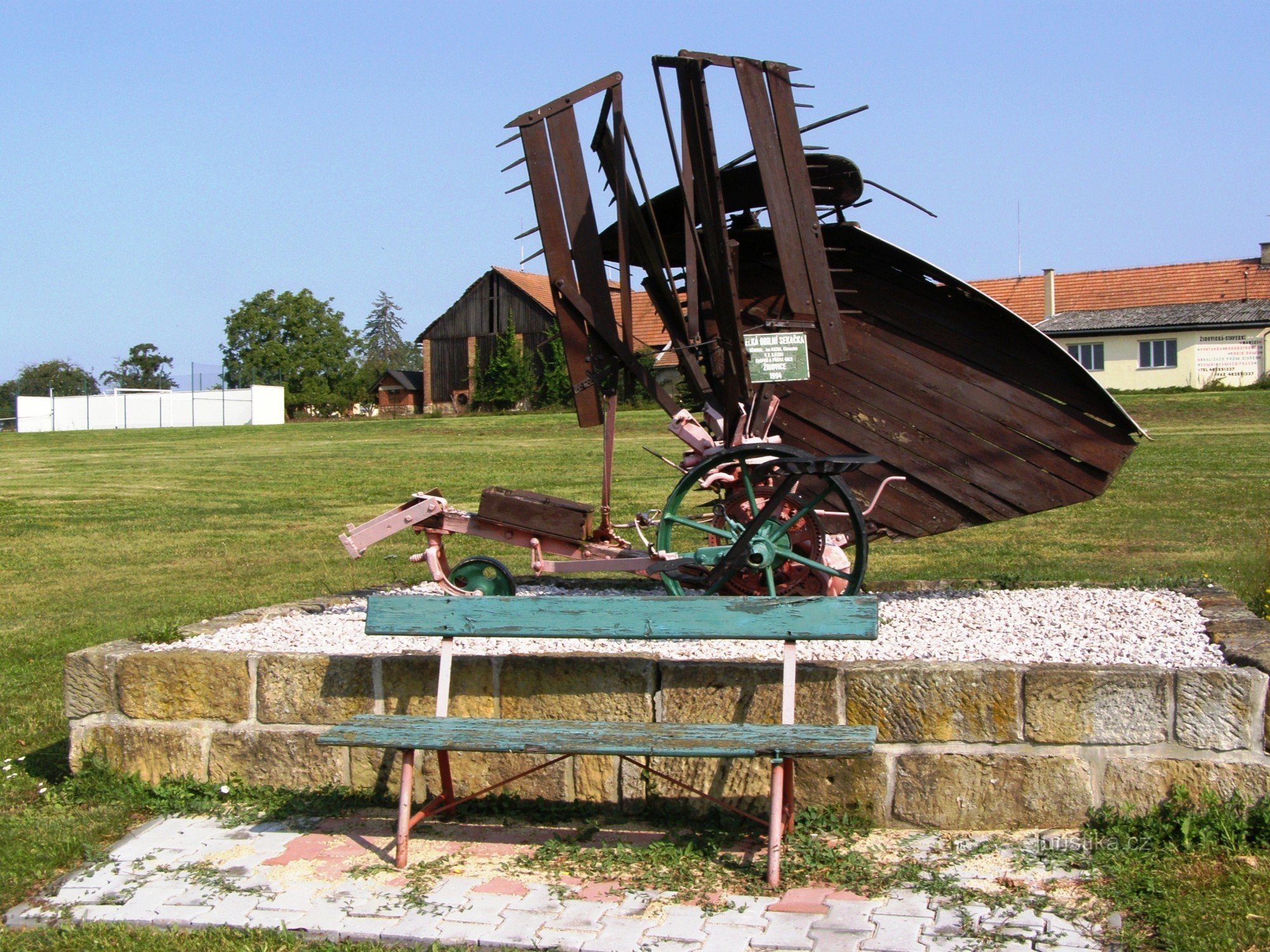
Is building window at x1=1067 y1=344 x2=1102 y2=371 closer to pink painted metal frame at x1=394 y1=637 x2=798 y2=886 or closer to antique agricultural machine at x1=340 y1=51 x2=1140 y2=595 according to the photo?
antique agricultural machine at x1=340 y1=51 x2=1140 y2=595

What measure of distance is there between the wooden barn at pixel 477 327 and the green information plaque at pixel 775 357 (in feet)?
119

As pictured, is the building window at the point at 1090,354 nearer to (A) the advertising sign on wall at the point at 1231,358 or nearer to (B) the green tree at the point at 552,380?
(A) the advertising sign on wall at the point at 1231,358

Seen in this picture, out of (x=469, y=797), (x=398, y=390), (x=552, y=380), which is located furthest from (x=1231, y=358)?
(x=469, y=797)

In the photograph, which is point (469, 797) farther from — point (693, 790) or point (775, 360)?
point (775, 360)

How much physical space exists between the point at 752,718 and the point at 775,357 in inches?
92.3

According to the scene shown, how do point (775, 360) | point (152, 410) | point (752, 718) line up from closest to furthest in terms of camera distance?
point (752, 718) < point (775, 360) < point (152, 410)

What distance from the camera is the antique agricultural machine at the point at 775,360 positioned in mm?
6418

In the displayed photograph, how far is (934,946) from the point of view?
369cm

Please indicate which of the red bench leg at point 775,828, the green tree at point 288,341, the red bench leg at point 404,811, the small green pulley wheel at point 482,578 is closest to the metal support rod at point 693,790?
the red bench leg at point 775,828

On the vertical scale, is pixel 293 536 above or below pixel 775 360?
below

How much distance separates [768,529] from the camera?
584cm

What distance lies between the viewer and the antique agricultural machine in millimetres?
6418

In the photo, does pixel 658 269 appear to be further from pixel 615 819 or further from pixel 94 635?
pixel 94 635

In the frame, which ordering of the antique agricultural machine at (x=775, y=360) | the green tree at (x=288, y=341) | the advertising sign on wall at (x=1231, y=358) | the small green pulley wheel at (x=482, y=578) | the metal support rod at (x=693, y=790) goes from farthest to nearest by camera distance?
the green tree at (x=288, y=341) < the advertising sign on wall at (x=1231, y=358) < the small green pulley wheel at (x=482, y=578) < the antique agricultural machine at (x=775, y=360) < the metal support rod at (x=693, y=790)
